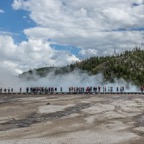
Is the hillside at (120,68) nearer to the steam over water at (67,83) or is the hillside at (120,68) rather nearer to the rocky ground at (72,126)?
→ the steam over water at (67,83)

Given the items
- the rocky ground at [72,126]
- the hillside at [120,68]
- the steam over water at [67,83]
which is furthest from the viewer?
the hillside at [120,68]

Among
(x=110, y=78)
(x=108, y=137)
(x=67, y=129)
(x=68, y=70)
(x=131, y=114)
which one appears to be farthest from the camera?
(x=68, y=70)

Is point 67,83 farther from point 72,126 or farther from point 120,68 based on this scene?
point 72,126

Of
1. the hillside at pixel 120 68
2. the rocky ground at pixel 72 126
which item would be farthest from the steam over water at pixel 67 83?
the rocky ground at pixel 72 126

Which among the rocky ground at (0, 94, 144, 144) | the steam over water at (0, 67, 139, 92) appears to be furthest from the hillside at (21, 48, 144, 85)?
the rocky ground at (0, 94, 144, 144)

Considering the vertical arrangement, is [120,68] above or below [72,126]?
above

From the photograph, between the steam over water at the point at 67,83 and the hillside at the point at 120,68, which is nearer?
the steam over water at the point at 67,83

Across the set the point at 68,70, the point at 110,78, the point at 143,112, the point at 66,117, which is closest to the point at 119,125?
the point at 66,117

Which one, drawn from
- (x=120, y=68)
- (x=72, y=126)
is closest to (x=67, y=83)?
(x=120, y=68)

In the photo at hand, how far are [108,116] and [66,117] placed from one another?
388 cm

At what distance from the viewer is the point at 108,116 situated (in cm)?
3409

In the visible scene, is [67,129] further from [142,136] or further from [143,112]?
[143,112]

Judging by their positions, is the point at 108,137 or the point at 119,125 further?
the point at 119,125

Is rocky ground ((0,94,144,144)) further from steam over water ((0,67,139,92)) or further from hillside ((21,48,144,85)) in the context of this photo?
hillside ((21,48,144,85))
